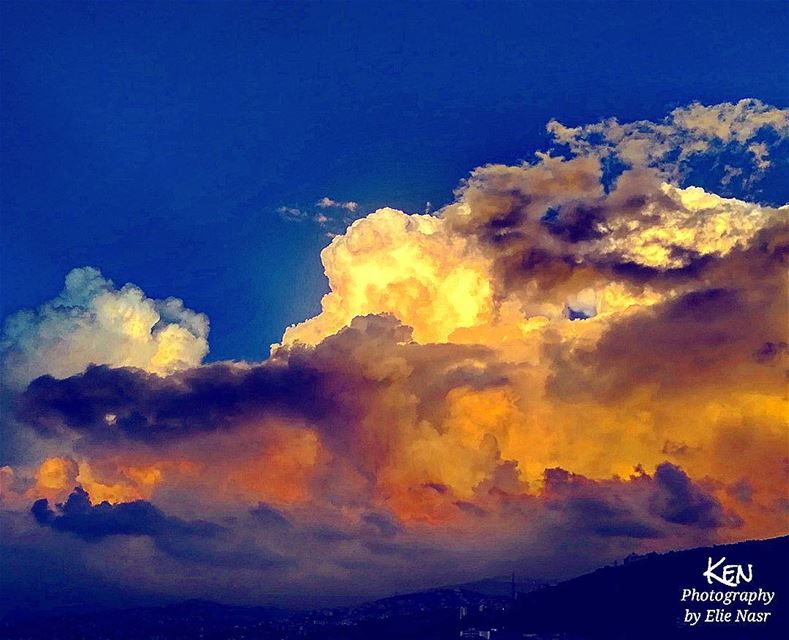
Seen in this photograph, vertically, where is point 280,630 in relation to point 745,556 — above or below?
below

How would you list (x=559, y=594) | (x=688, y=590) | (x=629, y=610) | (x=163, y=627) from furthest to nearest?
(x=163, y=627) < (x=559, y=594) < (x=629, y=610) < (x=688, y=590)

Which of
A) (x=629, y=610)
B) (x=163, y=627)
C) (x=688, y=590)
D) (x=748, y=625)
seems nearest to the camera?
(x=748, y=625)

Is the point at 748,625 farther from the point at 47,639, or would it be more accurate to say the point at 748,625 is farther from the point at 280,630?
the point at 47,639

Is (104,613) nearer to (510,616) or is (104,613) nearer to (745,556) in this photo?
(510,616)

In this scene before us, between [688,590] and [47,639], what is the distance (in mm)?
34097

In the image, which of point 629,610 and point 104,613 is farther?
point 104,613

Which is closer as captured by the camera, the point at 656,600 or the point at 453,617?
the point at 656,600

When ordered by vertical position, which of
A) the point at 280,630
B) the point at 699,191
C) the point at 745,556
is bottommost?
the point at 280,630

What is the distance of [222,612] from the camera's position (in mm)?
47312

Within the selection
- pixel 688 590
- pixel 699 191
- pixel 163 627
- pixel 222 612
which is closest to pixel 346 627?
pixel 222 612

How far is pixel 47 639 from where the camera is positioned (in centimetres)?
4772

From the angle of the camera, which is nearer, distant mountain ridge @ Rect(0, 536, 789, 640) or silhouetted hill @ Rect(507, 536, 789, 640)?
silhouetted hill @ Rect(507, 536, 789, 640)

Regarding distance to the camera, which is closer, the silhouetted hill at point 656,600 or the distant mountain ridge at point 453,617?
the silhouetted hill at point 656,600

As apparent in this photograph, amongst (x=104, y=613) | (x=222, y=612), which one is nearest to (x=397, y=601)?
(x=222, y=612)
